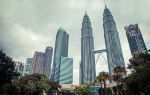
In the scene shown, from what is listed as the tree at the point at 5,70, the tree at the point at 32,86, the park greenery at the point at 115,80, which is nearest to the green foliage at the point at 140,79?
the park greenery at the point at 115,80

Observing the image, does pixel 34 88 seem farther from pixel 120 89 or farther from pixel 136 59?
pixel 136 59

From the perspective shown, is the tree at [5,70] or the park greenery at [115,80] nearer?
the park greenery at [115,80]

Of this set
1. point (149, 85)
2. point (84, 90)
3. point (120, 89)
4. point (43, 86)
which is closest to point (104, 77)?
point (120, 89)

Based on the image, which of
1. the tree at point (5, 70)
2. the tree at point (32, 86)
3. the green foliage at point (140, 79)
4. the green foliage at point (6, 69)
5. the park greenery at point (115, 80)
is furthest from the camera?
the tree at point (32, 86)

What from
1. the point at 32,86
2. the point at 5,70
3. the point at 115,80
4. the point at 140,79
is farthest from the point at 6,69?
the point at 140,79

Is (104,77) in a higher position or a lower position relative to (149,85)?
higher

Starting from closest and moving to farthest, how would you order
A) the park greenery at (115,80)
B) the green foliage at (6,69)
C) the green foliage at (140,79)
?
the green foliage at (140,79) → the park greenery at (115,80) → the green foliage at (6,69)

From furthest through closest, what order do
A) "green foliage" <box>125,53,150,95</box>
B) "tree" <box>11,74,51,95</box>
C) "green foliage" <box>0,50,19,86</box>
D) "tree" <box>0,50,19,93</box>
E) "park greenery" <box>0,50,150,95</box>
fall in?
"tree" <box>11,74,51,95</box>, "green foliage" <box>0,50,19,86</box>, "tree" <box>0,50,19,93</box>, "park greenery" <box>0,50,150,95</box>, "green foliage" <box>125,53,150,95</box>

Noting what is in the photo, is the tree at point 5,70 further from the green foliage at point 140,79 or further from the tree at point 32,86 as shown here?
the green foliage at point 140,79

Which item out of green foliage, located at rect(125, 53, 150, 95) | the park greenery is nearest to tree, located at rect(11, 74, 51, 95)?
the park greenery

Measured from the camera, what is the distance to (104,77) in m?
72.4

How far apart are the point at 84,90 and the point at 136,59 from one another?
114 feet

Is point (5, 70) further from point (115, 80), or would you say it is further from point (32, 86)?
point (115, 80)

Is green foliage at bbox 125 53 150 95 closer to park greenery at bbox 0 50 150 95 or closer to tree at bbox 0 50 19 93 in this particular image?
park greenery at bbox 0 50 150 95
